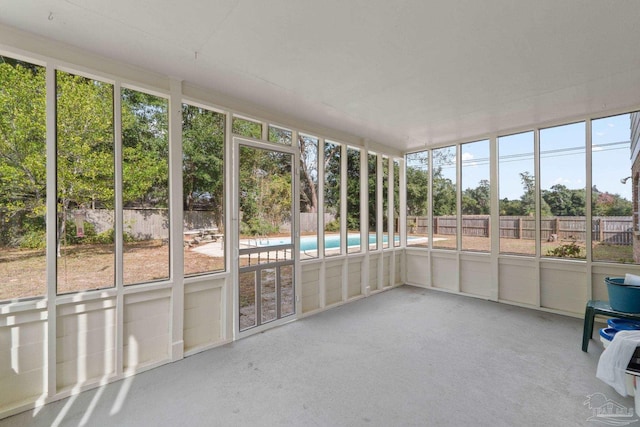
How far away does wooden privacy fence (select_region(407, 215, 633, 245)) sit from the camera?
3.71 metres

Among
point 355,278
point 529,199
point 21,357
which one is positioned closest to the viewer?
point 21,357

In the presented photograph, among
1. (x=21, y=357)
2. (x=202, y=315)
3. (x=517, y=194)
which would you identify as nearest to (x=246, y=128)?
(x=202, y=315)

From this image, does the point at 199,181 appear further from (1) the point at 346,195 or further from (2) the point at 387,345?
(2) the point at 387,345

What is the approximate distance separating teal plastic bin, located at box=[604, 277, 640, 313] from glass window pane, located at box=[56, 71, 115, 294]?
→ 4.89 meters

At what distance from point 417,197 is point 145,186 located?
4.69 m

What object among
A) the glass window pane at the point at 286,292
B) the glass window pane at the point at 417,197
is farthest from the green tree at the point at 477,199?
the glass window pane at the point at 286,292

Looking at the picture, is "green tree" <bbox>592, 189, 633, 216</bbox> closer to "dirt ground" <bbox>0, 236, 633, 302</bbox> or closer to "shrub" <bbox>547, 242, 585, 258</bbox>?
"shrub" <bbox>547, 242, 585, 258</bbox>

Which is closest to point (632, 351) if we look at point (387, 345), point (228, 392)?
point (387, 345)

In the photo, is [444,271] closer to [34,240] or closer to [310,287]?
[310,287]

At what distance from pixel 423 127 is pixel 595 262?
2.90 metres

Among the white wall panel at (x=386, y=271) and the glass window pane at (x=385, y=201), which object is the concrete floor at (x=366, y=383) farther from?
the glass window pane at (x=385, y=201)

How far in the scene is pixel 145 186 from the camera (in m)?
2.76

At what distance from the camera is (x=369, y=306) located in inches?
177

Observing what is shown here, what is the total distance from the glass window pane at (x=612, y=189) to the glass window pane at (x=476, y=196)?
51.7 inches
